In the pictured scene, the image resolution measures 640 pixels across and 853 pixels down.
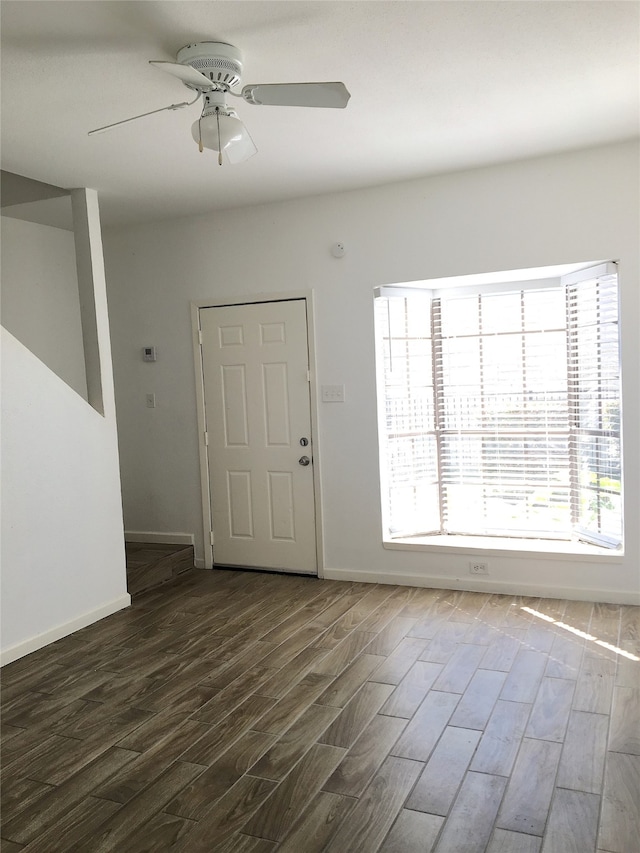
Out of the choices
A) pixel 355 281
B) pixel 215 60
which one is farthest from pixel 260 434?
pixel 215 60

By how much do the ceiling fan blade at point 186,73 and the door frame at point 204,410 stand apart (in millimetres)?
2209

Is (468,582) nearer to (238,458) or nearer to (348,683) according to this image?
(348,683)

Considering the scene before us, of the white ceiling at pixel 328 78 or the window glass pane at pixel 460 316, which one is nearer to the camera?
the white ceiling at pixel 328 78

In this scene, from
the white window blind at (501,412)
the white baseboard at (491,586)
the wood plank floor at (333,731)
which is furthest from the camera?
the white window blind at (501,412)

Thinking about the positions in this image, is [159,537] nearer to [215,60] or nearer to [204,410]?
[204,410]

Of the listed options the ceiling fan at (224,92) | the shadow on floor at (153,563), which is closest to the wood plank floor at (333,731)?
the shadow on floor at (153,563)

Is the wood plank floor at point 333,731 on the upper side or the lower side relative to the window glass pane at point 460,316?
lower

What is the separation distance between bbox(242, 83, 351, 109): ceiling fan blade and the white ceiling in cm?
21

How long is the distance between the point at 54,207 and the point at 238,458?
7.04 ft

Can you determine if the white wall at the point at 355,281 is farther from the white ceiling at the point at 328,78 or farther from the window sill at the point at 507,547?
the white ceiling at the point at 328,78

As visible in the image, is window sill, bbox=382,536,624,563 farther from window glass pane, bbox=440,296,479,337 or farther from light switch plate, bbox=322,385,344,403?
window glass pane, bbox=440,296,479,337

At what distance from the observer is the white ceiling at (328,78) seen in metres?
2.43

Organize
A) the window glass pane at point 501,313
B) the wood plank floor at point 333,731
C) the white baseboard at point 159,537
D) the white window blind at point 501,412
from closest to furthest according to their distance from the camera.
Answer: the wood plank floor at point 333,731 → the white window blind at point 501,412 → the window glass pane at point 501,313 → the white baseboard at point 159,537

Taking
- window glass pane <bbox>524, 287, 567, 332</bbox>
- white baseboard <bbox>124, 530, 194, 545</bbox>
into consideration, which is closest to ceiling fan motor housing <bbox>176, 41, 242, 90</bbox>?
window glass pane <bbox>524, 287, 567, 332</bbox>
